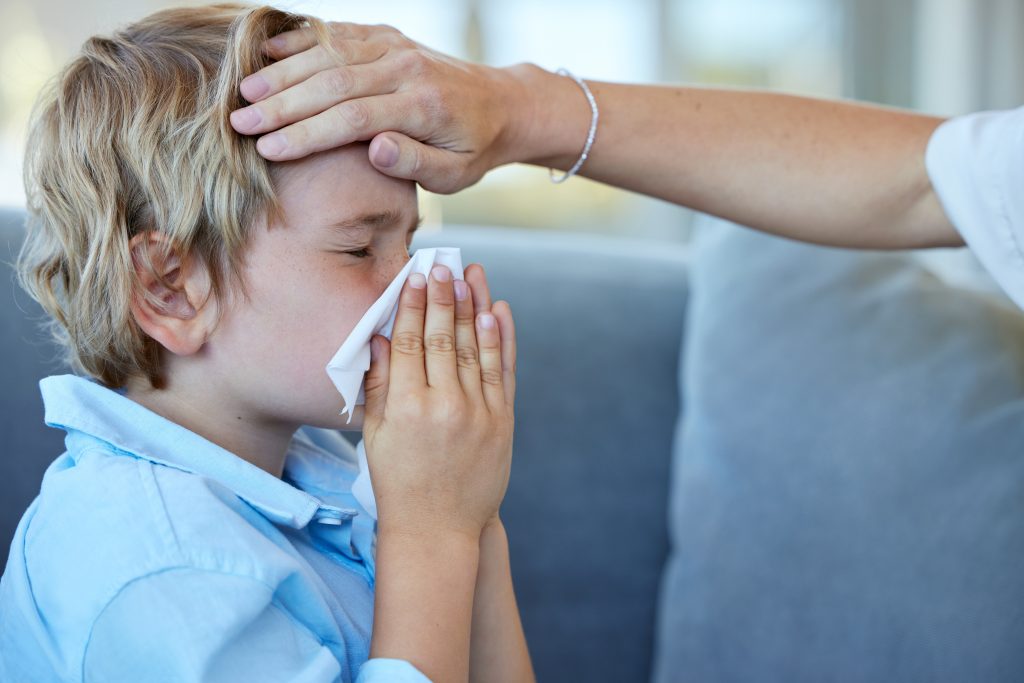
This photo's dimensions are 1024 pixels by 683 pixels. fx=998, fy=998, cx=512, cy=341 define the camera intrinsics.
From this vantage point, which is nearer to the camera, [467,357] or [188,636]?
[188,636]

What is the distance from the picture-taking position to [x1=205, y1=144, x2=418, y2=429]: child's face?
0.88 metres

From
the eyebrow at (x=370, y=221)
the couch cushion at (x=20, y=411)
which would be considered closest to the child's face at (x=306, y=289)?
the eyebrow at (x=370, y=221)

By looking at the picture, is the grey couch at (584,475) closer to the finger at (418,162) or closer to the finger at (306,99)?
the finger at (418,162)

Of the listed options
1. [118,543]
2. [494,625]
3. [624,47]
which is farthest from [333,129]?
[624,47]

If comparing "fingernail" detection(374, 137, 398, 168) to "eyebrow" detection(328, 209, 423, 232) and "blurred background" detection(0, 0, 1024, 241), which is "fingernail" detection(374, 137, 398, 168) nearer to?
"eyebrow" detection(328, 209, 423, 232)

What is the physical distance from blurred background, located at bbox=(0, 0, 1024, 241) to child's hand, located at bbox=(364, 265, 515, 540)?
3353 millimetres

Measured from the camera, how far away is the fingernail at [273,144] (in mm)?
837

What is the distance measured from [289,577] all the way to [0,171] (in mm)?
3591

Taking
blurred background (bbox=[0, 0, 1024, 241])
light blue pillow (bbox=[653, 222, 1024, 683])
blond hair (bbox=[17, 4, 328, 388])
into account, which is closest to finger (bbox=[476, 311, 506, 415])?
blond hair (bbox=[17, 4, 328, 388])

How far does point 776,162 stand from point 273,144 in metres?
0.65

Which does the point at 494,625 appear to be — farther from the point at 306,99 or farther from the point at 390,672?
the point at 306,99

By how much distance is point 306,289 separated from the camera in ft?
2.91

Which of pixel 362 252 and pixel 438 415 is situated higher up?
pixel 362 252

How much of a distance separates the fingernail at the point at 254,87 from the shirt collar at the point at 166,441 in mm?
283
